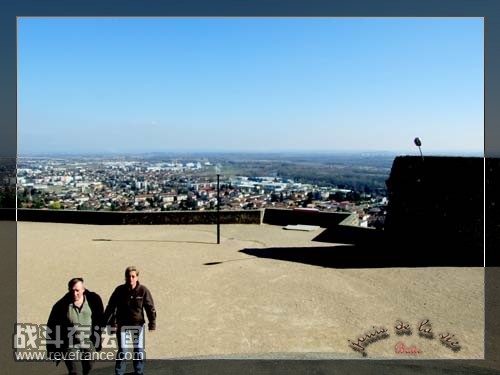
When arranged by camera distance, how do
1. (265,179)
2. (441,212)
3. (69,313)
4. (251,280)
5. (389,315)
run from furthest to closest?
(265,179)
(441,212)
(251,280)
(389,315)
(69,313)

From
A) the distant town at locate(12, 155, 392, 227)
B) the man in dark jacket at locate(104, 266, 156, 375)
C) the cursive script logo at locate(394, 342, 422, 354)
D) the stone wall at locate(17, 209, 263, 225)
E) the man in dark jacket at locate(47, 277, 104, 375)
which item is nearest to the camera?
the man in dark jacket at locate(47, 277, 104, 375)

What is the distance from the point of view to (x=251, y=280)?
9945 millimetres

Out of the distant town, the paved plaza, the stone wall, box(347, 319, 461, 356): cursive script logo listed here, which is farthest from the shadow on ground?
the stone wall

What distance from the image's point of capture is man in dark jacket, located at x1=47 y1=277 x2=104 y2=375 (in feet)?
15.8

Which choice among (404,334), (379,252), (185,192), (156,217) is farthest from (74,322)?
(185,192)

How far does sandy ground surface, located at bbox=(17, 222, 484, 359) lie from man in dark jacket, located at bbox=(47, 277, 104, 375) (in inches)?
56.6

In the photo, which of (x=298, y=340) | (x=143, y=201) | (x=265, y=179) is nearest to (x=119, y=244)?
(x=143, y=201)

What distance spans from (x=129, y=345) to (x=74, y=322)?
0.69 m

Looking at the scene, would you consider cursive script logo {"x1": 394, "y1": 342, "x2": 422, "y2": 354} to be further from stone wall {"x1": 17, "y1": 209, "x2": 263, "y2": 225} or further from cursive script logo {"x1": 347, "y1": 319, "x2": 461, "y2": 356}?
→ stone wall {"x1": 17, "y1": 209, "x2": 263, "y2": 225}

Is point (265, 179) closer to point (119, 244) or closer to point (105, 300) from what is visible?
point (119, 244)

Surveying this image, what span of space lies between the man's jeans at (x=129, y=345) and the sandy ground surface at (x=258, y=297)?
0.98 m

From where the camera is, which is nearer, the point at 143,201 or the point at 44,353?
the point at 44,353

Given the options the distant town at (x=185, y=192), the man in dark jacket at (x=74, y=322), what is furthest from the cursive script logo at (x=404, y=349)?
the distant town at (x=185, y=192)

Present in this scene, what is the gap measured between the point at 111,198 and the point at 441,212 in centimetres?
1342
